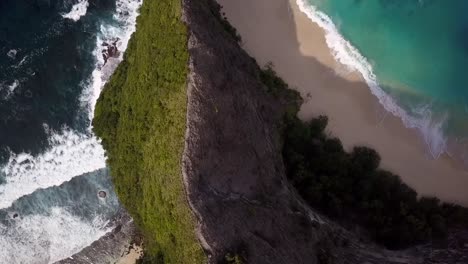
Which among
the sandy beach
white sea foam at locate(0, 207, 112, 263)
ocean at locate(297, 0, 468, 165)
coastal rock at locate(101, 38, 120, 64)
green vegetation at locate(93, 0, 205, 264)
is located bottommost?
white sea foam at locate(0, 207, 112, 263)

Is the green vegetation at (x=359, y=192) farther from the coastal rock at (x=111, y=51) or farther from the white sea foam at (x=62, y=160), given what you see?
the white sea foam at (x=62, y=160)

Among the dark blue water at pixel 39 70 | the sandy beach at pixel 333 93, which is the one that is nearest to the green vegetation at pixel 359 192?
the sandy beach at pixel 333 93

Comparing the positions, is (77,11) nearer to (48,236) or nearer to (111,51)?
(111,51)

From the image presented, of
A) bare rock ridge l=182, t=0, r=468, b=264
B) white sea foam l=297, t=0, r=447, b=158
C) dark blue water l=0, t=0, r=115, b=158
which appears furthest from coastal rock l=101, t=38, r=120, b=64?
white sea foam l=297, t=0, r=447, b=158

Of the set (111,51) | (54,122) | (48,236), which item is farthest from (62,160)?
(111,51)

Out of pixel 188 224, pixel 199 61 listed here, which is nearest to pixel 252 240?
pixel 188 224

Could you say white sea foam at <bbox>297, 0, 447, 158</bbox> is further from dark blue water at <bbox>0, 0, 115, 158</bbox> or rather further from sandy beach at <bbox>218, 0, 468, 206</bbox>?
dark blue water at <bbox>0, 0, 115, 158</bbox>

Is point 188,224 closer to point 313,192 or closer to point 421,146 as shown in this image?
point 313,192
